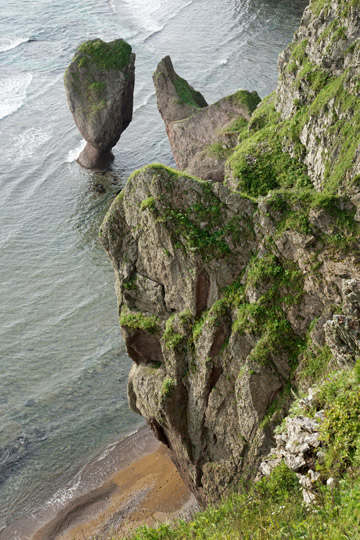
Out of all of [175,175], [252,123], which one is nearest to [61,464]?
[175,175]

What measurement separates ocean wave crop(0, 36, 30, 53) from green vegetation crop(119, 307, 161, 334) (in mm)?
55323

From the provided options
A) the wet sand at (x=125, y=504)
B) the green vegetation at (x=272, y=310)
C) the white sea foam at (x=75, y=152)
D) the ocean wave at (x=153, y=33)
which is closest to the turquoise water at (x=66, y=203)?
the ocean wave at (x=153, y=33)

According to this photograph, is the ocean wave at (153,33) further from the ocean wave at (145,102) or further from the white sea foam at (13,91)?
the white sea foam at (13,91)

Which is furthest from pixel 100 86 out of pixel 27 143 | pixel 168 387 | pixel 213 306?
pixel 168 387

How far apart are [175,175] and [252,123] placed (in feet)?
46.8

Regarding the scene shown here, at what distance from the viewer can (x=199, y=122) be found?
41062 mm

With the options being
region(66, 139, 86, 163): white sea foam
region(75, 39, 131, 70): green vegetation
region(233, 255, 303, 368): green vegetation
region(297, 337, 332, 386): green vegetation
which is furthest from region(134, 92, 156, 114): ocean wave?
region(297, 337, 332, 386): green vegetation

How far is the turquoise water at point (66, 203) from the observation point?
2809cm

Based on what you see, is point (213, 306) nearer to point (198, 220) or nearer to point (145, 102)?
point (198, 220)

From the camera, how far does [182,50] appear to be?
66.5m

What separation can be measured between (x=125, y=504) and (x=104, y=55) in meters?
35.1

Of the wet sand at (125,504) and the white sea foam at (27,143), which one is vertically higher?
the white sea foam at (27,143)

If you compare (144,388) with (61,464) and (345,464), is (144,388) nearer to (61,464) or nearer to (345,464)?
(61,464)

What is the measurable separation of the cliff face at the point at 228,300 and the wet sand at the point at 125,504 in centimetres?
209
